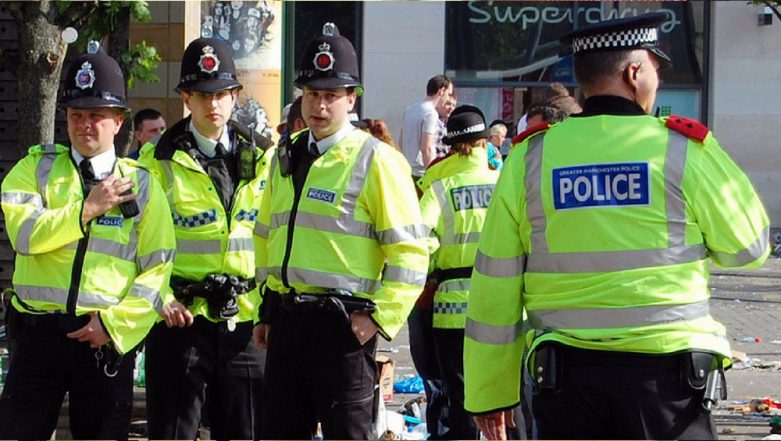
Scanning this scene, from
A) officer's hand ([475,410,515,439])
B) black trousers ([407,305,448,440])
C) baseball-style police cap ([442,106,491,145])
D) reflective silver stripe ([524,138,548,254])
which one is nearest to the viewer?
reflective silver stripe ([524,138,548,254])

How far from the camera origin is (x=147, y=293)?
5410mm

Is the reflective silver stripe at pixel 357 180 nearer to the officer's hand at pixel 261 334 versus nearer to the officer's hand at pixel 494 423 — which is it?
the officer's hand at pixel 261 334

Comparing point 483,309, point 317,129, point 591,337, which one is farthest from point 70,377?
point 591,337

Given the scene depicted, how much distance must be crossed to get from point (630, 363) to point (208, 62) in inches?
119

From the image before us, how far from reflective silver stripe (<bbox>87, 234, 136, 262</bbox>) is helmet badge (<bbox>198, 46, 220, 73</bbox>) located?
1053 millimetres

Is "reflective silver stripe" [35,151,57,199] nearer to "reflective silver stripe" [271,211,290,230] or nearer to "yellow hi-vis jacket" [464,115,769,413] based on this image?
"reflective silver stripe" [271,211,290,230]

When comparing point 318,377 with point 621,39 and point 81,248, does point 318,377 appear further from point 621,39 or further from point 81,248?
point 621,39

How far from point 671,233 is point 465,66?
54.0 feet

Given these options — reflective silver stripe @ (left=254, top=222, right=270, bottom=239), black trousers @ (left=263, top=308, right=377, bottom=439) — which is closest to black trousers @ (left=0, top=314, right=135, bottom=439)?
black trousers @ (left=263, top=308, right=377, bottom=439)

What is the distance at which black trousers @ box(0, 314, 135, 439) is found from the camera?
5.34m

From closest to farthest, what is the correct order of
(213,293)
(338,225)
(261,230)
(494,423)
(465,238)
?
1. (494,423)
2. (338,225)
3. (261,230)
4. (213,293)
5. (465,238)

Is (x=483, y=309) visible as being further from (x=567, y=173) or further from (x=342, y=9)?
(x=342, y=9)

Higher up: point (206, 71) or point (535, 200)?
point (206, 71)

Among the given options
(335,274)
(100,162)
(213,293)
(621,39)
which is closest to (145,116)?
(213,293)
